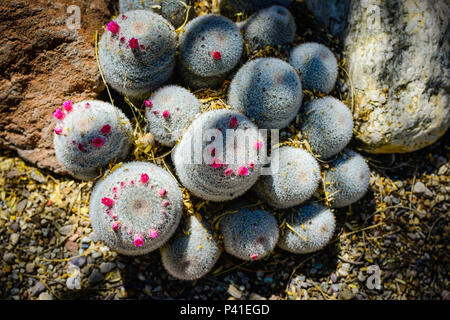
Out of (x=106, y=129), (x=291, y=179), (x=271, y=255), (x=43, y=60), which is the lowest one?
(x=271, y=255)

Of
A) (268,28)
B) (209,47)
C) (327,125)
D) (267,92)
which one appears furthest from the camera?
(268,28)

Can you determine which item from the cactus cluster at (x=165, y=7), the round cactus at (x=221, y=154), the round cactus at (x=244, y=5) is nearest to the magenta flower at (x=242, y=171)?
the round cactus at (x=221, y=154)

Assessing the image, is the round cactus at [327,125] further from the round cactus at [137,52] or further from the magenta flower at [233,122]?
the round cactus at [137,52]

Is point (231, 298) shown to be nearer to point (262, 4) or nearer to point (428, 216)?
point (428, 216)

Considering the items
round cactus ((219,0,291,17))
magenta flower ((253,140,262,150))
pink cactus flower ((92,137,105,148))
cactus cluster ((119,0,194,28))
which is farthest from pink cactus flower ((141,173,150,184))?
round cactus ((219,0,291,17))

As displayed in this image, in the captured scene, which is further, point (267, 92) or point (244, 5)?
point (244, 5)

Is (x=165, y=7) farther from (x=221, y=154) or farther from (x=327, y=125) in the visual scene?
(x=327, y=125)

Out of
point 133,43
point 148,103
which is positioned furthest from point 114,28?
point 148,103
